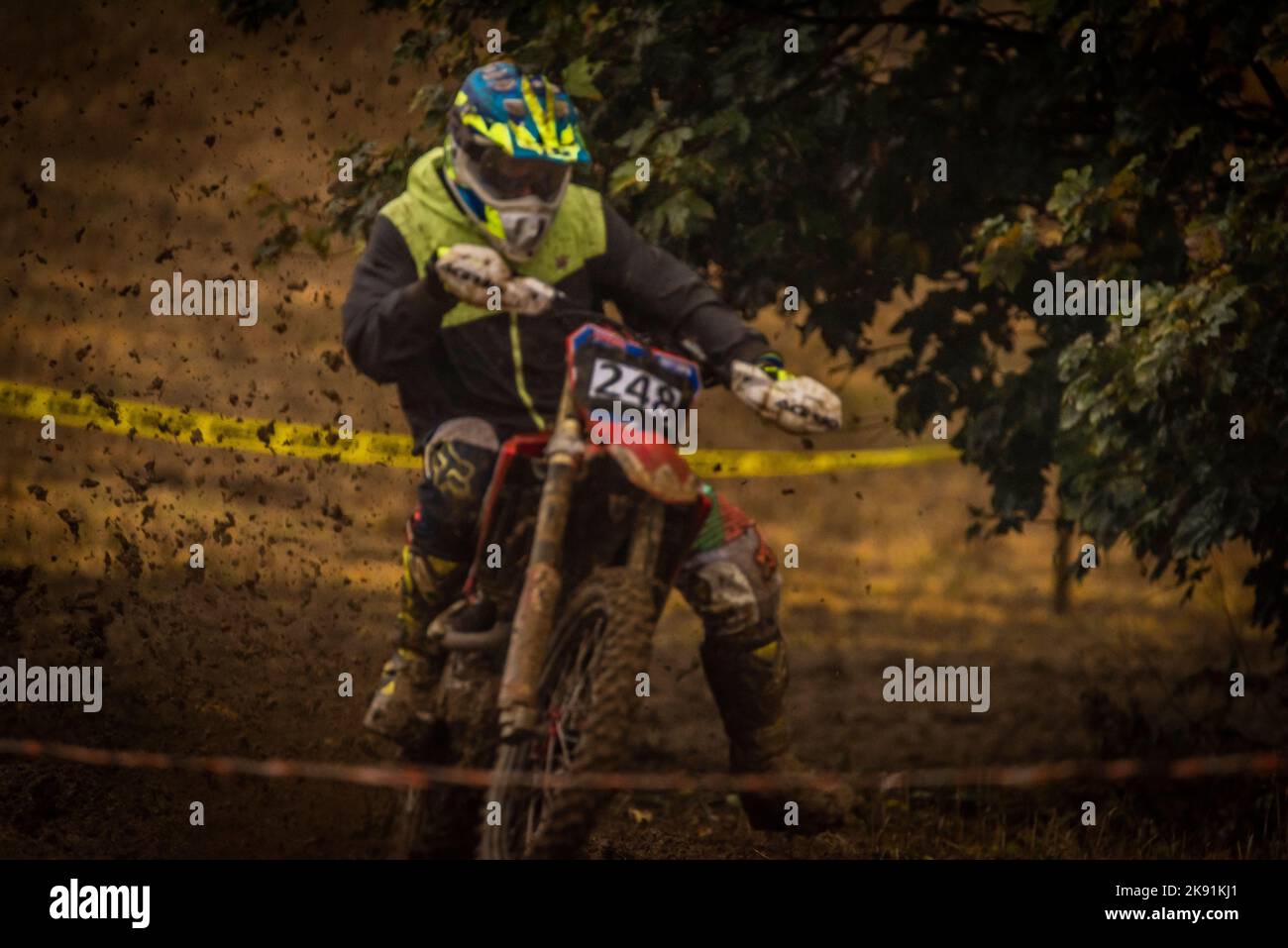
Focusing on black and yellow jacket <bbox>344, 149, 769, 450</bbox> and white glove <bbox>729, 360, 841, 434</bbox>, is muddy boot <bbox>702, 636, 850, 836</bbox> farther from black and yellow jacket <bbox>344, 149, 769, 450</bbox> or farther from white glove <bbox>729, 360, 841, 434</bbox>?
black and yellow jacket <bbox>344, 149, 769, 450</bbox>

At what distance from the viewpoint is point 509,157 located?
9.50m

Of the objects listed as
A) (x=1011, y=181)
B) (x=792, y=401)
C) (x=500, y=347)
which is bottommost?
(x=792, y=401)

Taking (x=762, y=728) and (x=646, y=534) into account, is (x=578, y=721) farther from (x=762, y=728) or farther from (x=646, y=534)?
(x=762, y=728)

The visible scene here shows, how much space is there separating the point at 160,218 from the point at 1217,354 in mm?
5262

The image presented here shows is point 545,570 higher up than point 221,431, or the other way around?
point 221,431

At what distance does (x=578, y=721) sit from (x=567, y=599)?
50 cm

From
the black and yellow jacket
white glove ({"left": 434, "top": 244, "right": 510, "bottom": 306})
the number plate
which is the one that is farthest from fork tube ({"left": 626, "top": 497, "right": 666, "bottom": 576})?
white glove ({"left": 434, "top": 244, "right": 510, "bottom": 306})

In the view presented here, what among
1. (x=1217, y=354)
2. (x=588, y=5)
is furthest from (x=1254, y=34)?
(x=588, y=5)

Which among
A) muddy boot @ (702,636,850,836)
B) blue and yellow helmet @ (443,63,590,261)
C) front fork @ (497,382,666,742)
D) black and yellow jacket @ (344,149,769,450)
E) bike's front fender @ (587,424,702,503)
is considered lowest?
muddy boot @ (702,636,850,836)

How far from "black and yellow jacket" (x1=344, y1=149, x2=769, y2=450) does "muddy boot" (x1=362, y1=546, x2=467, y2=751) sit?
0.58 m

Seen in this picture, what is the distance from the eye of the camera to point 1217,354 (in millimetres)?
10672

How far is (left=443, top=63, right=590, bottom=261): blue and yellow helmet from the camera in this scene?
9516 millimetres

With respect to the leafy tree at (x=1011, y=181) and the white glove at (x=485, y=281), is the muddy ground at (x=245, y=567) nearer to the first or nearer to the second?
the leafy tree at (x=1011, y=181)

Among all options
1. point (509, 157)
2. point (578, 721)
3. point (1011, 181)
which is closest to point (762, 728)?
point (578, 721)
